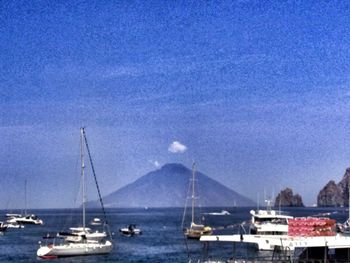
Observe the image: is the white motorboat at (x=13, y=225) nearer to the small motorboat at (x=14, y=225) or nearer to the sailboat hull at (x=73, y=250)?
the small motorboat at (x=14, y=225)

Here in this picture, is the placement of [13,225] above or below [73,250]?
above

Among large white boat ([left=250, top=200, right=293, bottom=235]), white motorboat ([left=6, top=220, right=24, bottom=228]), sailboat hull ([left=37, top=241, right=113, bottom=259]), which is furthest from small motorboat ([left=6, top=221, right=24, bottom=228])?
sailboat hull ([left=37, top=241, right=113, bottom=259])

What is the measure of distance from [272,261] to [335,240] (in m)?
4.57

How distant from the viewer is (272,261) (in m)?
44.8

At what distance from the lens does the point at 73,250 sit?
91.1 meters

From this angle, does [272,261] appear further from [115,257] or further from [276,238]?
[115,257]

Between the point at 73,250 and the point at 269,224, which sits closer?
the point at 73,250

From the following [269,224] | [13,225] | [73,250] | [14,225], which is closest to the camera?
[73,250]

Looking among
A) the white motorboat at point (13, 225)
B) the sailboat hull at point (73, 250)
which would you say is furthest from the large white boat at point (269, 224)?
the white motorboat at point (13, 225)

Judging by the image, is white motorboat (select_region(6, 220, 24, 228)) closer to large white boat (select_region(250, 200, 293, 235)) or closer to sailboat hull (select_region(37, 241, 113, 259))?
large white boat (select_region(250, 200, 293, 235))

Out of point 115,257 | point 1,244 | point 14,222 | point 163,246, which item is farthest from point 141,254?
point 14,222

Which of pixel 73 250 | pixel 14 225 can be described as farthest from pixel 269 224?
pixel 14 225

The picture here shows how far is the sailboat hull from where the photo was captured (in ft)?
290

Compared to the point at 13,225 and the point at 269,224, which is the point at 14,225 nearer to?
the point at 13,225
